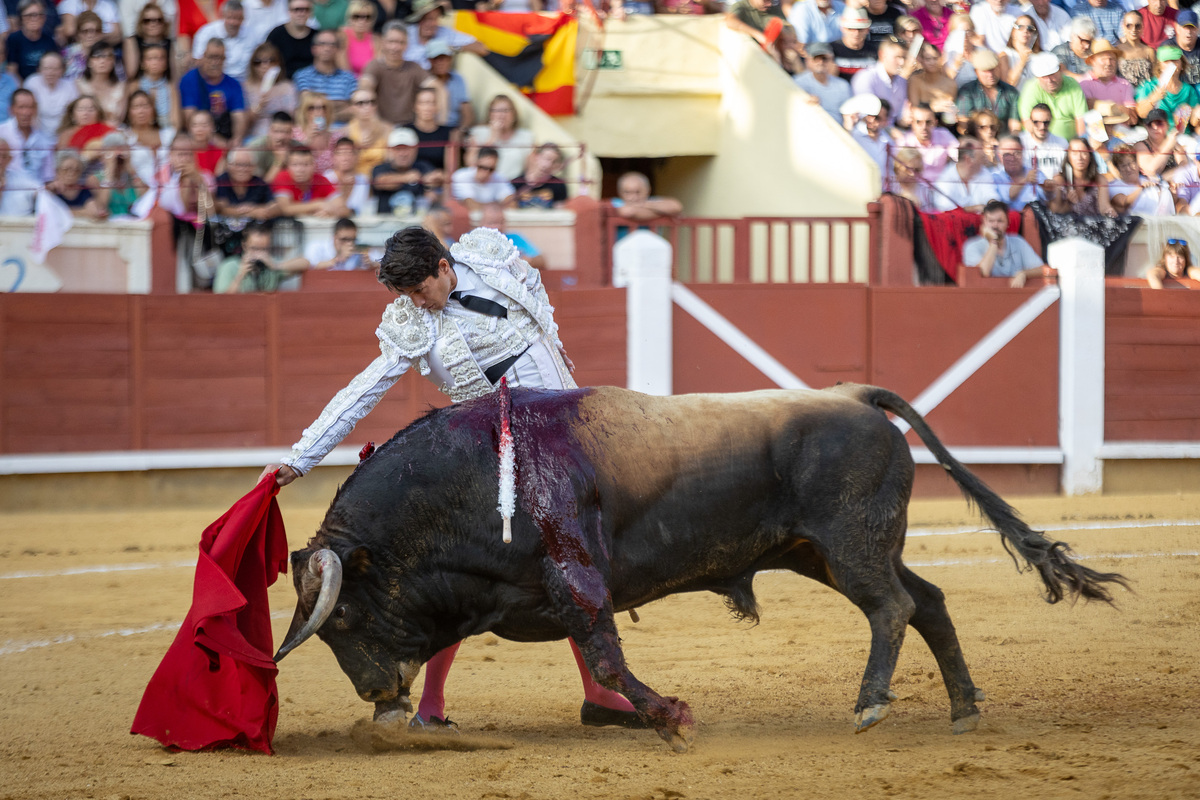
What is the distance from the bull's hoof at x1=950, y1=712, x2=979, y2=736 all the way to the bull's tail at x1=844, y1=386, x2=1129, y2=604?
38 centimetres

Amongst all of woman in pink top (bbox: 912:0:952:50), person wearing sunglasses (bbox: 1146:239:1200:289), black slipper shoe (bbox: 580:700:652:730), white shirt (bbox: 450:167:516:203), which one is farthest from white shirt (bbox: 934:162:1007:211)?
black slipper shoe (bbox: 580:700:652:730)

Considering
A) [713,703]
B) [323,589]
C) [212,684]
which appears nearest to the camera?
[323,589]

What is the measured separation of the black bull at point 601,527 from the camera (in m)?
3.10

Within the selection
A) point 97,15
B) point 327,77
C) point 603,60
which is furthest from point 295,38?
point 603,60

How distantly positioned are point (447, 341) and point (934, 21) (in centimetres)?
813

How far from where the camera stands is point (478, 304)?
3.36 metres

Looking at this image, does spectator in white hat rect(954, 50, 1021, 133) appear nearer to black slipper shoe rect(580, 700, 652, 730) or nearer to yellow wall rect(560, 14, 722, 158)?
yellow wall rect(560, 14, 722, 158)

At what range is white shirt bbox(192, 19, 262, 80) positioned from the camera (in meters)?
8.45

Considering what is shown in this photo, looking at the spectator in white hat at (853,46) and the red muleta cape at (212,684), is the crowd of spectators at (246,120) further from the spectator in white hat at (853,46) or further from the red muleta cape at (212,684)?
the red muleta cape at (212,684)

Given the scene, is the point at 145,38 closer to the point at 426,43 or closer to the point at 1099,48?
the point at 426,43

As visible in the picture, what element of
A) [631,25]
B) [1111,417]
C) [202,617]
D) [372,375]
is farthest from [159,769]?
[631,25]

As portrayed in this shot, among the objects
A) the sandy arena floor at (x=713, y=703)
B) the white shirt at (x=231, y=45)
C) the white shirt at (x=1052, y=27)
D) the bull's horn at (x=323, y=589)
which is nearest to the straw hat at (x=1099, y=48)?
the white shirt at (x=1052, y=27)

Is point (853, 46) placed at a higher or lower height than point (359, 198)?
higher

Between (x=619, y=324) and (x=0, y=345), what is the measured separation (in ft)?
11.8
